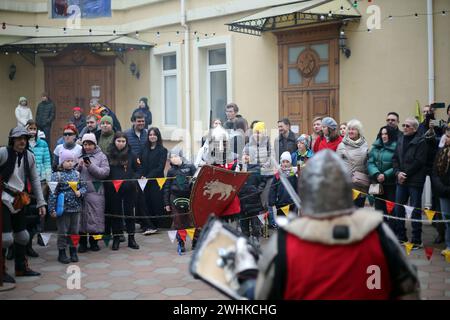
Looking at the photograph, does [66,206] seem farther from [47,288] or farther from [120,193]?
[47,288]

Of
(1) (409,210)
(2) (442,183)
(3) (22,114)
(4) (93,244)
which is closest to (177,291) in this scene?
(4) (93,244)

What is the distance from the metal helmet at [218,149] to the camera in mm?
7852

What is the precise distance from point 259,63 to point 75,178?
633 centimetres

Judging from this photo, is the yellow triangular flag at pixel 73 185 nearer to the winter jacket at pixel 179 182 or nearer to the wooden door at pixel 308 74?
the winter jacket at pixel 179 182

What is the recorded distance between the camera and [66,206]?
7.36 meters

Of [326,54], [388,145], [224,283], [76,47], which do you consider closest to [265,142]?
[388,145]

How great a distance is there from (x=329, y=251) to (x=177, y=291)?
363 cm

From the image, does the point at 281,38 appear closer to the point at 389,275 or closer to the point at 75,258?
the point at 75,258

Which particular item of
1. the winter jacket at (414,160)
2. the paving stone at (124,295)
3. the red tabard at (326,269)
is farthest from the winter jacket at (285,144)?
the red tabard at (326,269)

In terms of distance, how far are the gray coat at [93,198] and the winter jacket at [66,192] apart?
0.27m

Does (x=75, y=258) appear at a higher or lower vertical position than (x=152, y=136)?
lower

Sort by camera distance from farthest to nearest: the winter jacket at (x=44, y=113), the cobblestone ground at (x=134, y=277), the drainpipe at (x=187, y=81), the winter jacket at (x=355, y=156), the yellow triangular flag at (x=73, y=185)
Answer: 1. the winter jacket at (x=44, y=113)
2. the drainpipe at (x=187, y=81)
3. the winter jacket at (x=355, y=156)
4. the yellow triangular flag at (x=73, y=185)
5. the cobblestone ground at (x=134, y=277)

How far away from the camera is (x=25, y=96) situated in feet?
56.2

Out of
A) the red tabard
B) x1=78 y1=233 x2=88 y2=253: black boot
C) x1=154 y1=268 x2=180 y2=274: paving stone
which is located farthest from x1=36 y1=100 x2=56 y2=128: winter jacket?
the red tabard
